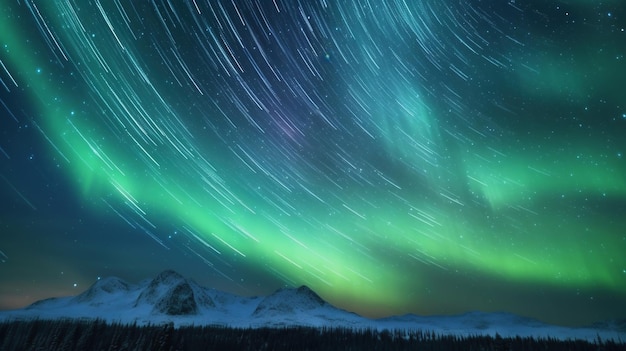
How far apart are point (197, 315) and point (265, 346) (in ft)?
533

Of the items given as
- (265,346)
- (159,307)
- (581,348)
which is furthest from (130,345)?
(159,307)

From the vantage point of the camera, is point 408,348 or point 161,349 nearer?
point 161,349

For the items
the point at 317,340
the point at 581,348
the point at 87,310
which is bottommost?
the point at 87,310

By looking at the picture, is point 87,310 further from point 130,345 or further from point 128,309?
point 130,345

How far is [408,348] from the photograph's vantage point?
51.9 meters

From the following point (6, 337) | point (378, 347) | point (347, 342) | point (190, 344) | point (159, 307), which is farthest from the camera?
point (159, 307)

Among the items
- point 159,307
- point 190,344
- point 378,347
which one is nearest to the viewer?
point 190,344

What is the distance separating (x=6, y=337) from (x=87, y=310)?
7213 inches

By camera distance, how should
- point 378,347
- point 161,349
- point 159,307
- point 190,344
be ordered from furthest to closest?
point 159,307
point 378,347
point 190,344
point 161,349

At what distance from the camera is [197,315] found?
649 feet

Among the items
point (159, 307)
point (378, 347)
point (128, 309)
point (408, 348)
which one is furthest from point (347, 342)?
point (128, 309)

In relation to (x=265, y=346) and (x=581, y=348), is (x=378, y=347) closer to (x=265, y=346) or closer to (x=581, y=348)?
(x=265, y=346)

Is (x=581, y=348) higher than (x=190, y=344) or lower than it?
higher

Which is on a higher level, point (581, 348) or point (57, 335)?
point (581, 348)
